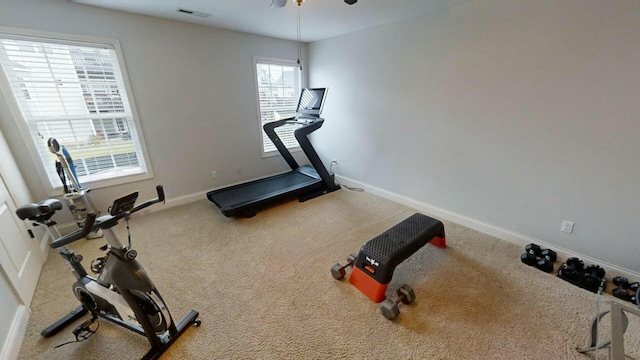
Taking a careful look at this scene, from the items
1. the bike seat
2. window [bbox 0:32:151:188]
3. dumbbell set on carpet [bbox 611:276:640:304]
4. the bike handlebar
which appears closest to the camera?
the bike handlebar

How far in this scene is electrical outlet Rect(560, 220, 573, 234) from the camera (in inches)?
86.8

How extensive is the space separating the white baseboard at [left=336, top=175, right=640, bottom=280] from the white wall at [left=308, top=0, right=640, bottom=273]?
4 centimetres

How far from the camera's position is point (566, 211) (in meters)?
2.21

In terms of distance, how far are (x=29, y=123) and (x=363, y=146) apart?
155 inches

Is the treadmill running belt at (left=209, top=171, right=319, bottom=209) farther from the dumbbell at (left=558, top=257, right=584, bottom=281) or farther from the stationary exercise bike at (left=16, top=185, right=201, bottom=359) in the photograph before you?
the dumbbell at (left=558, top=257, right=584, bottom=281)

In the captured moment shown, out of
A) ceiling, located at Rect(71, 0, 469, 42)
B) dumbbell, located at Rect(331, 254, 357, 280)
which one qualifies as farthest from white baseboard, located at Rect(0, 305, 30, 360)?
ceiling, located at Rect(71, 0, 469, 42)

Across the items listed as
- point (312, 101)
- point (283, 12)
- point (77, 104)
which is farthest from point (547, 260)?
point (77, 104)

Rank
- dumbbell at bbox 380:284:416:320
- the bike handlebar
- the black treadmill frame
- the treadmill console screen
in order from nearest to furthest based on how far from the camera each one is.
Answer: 1. the bike handlebar
2. dumbbell at bbox 380:284:416:320
3. the black treadmill frame
4. the treadmill console screen

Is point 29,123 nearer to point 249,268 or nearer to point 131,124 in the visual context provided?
point 131,124

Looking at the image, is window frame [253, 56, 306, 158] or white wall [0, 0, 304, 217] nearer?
white wall [0, 0, 304, 217]

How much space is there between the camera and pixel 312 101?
11.6ft

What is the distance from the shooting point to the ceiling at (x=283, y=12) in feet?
8.03

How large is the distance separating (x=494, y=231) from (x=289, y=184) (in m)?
2.72

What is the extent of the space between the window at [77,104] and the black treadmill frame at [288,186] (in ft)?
3.87
